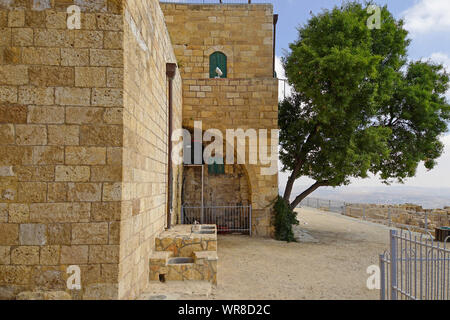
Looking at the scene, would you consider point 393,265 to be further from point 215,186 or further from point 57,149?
point 215,186

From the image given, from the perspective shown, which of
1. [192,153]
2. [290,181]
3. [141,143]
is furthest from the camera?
[290,181]

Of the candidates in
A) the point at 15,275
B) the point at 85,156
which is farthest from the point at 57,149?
the point at 15,275

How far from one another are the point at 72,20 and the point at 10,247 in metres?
2.40

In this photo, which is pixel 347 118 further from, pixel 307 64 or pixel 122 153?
pixel 122 153

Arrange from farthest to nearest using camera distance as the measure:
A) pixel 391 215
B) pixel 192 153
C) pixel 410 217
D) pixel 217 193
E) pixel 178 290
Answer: pixel 391 215 → pixel 410 217 → pixel 217 193 → pixel 192 153 → pixel 178 290

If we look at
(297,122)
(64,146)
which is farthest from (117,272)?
(297,122)

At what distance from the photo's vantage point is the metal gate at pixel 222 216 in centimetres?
1066

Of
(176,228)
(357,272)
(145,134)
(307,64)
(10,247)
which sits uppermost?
(307,64)

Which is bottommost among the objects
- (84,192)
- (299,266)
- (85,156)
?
(299,266)

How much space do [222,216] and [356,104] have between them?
5329mm

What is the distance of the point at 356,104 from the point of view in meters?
9.71

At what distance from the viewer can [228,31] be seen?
455 inches

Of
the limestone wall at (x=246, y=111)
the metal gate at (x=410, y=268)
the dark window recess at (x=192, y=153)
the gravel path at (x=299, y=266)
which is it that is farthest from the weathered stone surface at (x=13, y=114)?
the dark window recess at (x=192, y=153)

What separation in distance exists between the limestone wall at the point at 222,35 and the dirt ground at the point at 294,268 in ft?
19.1
